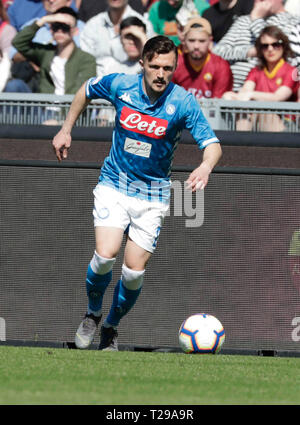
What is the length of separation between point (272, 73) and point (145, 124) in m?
3.25

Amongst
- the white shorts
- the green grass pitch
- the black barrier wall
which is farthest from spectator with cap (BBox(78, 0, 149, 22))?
the green grass pitch

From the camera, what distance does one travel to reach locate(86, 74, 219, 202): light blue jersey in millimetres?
7375

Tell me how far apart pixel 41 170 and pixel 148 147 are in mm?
1666

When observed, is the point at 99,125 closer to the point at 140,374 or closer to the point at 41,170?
the point at 41,170

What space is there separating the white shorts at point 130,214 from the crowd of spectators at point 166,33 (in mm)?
3028

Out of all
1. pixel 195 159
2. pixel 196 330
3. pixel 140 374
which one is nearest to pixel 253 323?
pixel 196 330

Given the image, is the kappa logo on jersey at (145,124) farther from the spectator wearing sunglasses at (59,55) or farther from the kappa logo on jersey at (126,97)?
the spectator wearing sunglasses at (59,55)

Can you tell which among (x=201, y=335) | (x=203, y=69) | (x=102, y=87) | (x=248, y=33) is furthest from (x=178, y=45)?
(x=201, y=335)

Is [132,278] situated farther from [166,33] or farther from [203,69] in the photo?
[166,33]

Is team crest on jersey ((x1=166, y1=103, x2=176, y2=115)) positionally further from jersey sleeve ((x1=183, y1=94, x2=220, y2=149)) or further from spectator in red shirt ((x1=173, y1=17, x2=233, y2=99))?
spectator in red shirt ((x1=173, y1=17, x2=233, y2=99))

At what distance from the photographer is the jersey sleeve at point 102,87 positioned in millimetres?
7605

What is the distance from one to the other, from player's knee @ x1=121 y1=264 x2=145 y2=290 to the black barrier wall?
3.02ft

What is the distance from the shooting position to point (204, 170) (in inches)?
259
